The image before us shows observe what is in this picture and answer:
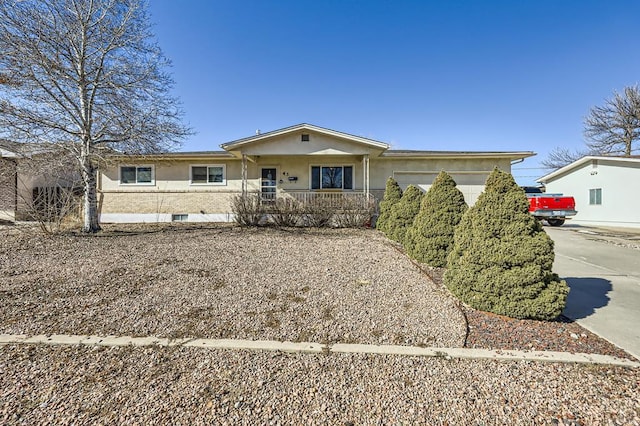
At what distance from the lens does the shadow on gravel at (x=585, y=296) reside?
146 inches

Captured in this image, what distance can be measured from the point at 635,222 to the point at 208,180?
21768 mm

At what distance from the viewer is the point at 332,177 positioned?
44.3 ft

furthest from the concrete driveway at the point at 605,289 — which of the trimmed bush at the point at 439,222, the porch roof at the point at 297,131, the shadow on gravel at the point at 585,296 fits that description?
the porch roof at the point at 297,131

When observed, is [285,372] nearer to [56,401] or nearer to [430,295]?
[56,401]

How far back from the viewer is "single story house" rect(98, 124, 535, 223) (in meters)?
12.9

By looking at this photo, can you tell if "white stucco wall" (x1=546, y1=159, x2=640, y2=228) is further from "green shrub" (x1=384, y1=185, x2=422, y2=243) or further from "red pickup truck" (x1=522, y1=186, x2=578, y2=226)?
"green shrub" (x1=384, y1=185, x2=422, y2=243)

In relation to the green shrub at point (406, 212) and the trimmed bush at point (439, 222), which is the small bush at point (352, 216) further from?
the trimmed bush at point (439, 222)

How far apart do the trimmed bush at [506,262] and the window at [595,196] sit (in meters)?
18.2


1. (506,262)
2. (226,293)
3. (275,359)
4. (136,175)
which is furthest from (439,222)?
(136,175)

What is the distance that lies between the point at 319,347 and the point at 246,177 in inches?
441

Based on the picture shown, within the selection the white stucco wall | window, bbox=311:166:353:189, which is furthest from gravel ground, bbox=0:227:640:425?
the white stucco wall

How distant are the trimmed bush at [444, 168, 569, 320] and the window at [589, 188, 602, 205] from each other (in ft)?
59.6

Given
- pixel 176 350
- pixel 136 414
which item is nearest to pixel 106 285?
pixel 176 350

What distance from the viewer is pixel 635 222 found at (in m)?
14.5
